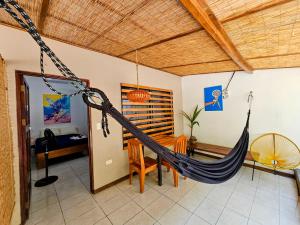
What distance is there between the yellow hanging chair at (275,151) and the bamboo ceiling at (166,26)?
1470mm

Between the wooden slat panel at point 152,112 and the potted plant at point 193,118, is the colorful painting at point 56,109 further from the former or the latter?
the potted plant at point 193,118

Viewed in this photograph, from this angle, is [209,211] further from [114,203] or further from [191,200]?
[114,203]

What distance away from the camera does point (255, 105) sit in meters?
3.03

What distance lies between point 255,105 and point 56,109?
18.5 ft

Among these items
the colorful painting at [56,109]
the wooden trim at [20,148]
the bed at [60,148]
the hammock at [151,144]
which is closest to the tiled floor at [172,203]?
the wooden trim at [20,148]

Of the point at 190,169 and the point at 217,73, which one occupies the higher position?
the point at 217,73

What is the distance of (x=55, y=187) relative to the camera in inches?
99.6

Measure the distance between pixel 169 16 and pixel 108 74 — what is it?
1.49 meters

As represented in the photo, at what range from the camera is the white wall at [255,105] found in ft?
8.64

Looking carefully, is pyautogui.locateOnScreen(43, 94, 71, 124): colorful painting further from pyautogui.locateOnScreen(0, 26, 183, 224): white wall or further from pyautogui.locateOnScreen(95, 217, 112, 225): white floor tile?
pyautogui.locateOnScreen(95, 217, 112, 225): white floor tile

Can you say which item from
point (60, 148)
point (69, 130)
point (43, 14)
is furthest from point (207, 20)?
point (69, 130)

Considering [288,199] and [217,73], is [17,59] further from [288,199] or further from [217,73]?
[288,199]

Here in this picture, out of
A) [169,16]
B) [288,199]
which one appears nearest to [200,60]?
[169,16]

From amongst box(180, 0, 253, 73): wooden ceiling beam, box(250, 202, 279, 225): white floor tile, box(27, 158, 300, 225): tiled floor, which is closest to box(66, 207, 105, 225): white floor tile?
box(27, 158, 300, 225): tiled floor
